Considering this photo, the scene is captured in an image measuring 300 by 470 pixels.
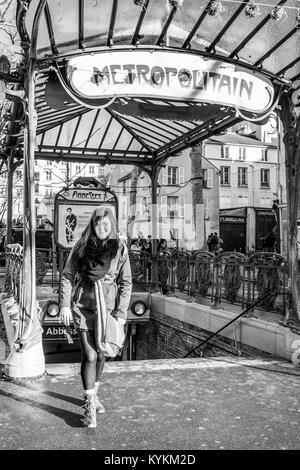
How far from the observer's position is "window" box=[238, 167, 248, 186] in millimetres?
46938

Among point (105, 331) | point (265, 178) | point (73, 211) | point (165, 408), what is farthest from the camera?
point (265, 178)

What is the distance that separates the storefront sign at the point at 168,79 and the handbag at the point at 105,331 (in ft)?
10.2

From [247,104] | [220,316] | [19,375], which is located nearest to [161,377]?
[19,375]

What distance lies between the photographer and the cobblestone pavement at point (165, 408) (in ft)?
Answer: 12.4

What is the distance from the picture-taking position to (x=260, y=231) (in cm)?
4319

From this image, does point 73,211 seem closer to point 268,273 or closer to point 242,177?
point 268,273

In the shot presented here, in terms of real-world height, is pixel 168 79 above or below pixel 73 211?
above

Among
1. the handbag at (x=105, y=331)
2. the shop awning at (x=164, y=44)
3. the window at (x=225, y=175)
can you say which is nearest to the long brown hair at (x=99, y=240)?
the handbag at (x=105, y=331)

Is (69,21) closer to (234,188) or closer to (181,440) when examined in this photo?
(181,440)

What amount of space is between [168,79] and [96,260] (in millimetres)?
3290

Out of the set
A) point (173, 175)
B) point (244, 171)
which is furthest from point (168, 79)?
point (244, 171)

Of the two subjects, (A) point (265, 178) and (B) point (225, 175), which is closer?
(B) point (225, 175)

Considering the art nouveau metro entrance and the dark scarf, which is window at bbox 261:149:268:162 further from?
the dark scarf

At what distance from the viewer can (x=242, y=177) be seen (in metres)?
47.0
